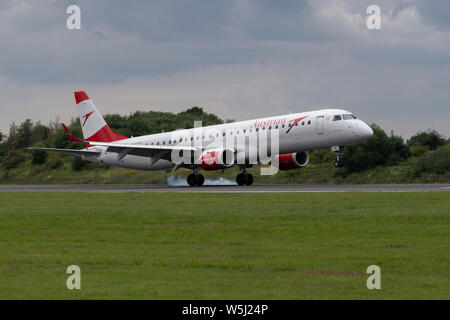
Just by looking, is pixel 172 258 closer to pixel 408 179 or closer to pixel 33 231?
pixel 33 231

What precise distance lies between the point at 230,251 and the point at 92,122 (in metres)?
48.0

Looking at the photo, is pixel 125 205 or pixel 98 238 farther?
pixel 125 205

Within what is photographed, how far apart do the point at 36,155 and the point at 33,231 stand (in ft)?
238

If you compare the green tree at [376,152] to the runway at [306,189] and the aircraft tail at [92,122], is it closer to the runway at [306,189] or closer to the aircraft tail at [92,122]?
the runway at [306,189]

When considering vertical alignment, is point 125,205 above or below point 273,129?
below

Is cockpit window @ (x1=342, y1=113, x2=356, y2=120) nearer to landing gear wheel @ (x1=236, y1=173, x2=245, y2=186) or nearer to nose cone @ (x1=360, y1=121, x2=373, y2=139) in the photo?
nose cone @ (x1=360, y1=121, x2=373, y2=139)

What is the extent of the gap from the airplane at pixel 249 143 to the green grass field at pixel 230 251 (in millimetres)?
18278

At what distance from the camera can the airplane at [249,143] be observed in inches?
1727

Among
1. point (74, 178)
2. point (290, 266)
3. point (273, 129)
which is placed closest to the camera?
point (290, 266)

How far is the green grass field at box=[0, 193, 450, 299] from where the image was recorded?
35.6 feet

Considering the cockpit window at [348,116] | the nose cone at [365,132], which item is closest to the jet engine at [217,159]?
the cockpit window at [348,116]
